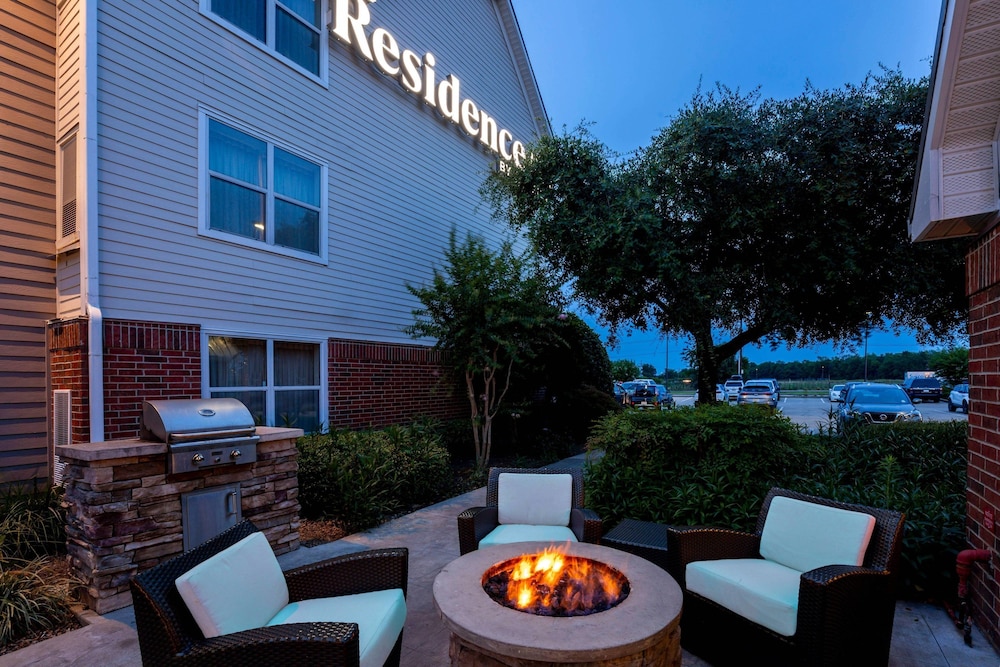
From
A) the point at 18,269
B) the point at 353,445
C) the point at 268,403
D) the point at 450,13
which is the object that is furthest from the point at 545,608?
the point at 450,13

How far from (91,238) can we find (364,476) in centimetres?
374

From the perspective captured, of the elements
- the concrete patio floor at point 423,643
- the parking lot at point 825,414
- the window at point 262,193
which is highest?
the window at point 262,193

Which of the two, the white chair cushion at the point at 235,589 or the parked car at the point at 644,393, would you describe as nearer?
the white chair cushion at the point at 235,589

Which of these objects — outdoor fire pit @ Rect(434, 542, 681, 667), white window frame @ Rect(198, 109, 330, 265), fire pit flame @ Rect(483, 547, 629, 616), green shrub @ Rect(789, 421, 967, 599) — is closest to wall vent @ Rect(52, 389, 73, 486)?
white window frame @ Rect(198, 109, 330, 265)

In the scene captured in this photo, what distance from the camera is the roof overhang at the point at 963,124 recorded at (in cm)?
286

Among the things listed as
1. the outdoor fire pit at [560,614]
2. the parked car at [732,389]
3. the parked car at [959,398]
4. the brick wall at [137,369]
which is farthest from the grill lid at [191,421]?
the parked car at [732,389]

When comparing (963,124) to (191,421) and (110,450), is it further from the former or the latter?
(110,450)

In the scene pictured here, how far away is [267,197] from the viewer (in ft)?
23.5

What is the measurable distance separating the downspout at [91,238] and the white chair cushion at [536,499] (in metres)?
4.22

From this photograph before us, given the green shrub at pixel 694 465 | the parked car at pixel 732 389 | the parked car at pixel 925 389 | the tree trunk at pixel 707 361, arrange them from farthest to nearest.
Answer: the parked car at pixel 925 389
the parked car at pixel 732 389
the tree trunk at pixel 707 361
the green shrub at pixel 694 465

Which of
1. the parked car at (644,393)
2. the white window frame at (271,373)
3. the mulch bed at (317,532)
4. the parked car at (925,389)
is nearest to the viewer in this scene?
the mulch bed at (317,532)

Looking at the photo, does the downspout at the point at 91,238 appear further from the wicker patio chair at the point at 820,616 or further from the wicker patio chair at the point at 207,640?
the wicker patio chair at the point at 820,616

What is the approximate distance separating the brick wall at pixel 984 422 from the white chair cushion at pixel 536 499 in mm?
2620

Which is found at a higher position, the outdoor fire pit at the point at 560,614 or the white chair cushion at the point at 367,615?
the outdoor fire pit at the point at 560,614
